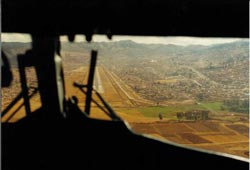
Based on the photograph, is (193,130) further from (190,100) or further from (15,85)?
(15,85)

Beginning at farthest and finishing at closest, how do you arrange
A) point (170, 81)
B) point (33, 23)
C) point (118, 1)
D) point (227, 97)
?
point (227, 97) → point (170, 81) → point (33, 23) → point (118, 1)

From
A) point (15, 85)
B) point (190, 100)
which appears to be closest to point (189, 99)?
point (190, 100)

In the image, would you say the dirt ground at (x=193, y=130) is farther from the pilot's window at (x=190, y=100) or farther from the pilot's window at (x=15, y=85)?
the pilot's window at (x=15, y=85)

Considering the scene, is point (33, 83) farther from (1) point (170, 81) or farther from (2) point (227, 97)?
(2) point (227, 97)

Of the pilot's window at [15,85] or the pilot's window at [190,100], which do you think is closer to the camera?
the pilot's window at [15,85]

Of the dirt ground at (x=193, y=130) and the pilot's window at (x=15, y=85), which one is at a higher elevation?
the pilot's window at (x=15, y=85)

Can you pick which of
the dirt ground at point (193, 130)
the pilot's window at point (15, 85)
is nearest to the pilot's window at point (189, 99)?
the dirt ground at point (193, 130)

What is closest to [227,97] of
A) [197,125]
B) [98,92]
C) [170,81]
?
[197,125]

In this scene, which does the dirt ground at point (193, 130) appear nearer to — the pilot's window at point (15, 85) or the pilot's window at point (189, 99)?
the pilot's window at point (189, 99)

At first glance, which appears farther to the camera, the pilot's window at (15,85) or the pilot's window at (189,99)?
the pilot's window at (189,99)

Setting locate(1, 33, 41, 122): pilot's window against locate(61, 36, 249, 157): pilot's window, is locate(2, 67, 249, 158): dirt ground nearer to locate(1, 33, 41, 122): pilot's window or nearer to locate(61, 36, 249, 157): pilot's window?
locate(61, 36, 249, 157): pilot's window

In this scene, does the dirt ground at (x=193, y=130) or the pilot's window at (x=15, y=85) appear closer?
the pilot's window at (x=15, y=85)
